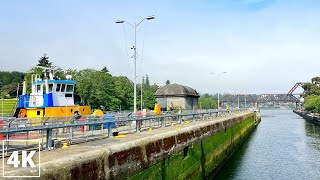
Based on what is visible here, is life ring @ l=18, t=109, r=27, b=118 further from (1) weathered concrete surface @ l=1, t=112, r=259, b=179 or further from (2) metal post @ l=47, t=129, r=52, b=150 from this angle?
(2) metal post @ l=47, t=129, r=52, b=150

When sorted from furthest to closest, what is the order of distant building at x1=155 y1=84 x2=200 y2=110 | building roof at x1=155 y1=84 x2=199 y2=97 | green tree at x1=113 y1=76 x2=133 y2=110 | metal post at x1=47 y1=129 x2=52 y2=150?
green tree at x1=113 y1=76 x2=133 y2=110 < building roof at x1=155 y1=84 x2=199 y2=97 < distant building at x1=155 y1=84 x2=200 y2=110 < metal post at x1=47 y1=129 x2=52 y2=150

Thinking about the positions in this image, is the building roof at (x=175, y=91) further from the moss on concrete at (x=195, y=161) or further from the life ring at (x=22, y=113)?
the life ring at (x=22, y=113)

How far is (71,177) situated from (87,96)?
70.6 m

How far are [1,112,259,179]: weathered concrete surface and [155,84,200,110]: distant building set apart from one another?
5627 centimetres

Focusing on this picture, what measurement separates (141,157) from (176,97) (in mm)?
72932

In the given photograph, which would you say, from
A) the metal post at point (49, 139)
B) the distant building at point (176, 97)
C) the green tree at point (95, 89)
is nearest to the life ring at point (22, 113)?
the metal post at point (49, 139)

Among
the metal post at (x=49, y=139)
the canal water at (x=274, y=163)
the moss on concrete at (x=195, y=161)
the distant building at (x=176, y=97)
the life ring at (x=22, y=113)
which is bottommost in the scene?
the canal water at (x=274, y=163)

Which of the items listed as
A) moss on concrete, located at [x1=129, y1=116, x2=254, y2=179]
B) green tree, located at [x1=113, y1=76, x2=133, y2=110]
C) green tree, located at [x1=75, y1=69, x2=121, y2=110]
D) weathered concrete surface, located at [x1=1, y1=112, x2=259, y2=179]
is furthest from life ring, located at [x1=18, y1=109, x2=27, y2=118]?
green tree, located at [x1=113, y1=76, x2=133, y2=110]

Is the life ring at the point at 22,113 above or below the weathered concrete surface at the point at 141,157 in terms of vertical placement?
above

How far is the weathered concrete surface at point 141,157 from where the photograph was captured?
10.5 m

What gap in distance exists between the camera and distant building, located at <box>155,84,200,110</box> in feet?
288

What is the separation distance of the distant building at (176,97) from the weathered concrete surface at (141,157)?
56.3 metres

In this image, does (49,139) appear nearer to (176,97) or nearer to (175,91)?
(176,97)

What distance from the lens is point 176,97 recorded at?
288 ft
